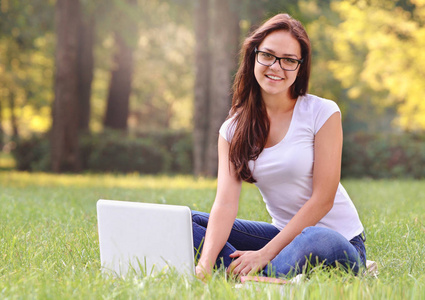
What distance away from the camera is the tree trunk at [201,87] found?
41.6 ft

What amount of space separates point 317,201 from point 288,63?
0.82 meters

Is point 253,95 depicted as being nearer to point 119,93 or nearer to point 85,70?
point 85,70

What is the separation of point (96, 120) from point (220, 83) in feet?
75.5

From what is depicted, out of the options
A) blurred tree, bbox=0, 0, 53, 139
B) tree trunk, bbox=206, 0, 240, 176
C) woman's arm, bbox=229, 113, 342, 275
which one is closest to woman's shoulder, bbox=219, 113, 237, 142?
woman's arm, bbox=229, 113, 342, 275

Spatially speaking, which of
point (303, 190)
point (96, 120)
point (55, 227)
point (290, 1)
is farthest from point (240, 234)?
point (96, 120)

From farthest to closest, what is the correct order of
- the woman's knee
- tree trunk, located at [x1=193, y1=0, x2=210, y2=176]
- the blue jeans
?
tree trunk, located at [x1=193, y1=0, x2=210, y2=176]
the woman's knee
the blue jeans

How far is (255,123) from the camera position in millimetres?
3404

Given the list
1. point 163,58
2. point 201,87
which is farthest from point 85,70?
point 163,58

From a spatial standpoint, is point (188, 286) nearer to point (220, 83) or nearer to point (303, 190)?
point (303, 190)

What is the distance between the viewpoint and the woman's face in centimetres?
324

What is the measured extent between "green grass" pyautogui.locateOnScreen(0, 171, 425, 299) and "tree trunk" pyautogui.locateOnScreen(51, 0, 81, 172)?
7.03 m

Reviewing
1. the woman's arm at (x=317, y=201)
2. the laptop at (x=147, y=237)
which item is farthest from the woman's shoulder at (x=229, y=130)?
the laptop at (x=147, y=237)

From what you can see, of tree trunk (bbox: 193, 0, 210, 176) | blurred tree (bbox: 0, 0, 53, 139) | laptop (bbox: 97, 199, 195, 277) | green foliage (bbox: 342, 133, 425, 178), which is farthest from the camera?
blurred tree (bbox: 0, 0, 53, 139)

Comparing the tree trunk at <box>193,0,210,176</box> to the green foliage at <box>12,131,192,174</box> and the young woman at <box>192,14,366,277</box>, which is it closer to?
the green foliage at <box>12,131,192,174</box>
